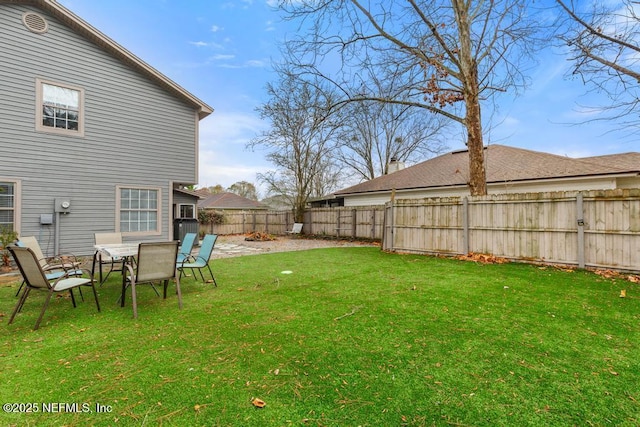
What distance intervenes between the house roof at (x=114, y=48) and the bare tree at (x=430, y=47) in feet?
12.7

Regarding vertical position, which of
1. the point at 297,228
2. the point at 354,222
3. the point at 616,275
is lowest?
the point at 616,275

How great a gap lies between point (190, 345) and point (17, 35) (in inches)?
377

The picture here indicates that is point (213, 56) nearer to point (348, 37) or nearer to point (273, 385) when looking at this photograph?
point (348, 37)

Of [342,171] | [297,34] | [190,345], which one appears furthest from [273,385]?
[342,171]

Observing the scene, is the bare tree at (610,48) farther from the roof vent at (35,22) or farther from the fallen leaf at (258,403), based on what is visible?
the roof vent at (35,22)

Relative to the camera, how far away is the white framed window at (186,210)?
1302 centimetres

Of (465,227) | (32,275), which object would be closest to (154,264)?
(32,275)

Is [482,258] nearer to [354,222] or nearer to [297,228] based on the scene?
[354,222]

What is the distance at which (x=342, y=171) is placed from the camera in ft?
89.7

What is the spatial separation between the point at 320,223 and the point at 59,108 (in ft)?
39.3

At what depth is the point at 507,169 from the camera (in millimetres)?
13281

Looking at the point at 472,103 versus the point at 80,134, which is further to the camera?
the point at 472,103

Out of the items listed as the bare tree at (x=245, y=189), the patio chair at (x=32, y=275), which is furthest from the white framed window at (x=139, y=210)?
the bare tree at (x=245, y=189)

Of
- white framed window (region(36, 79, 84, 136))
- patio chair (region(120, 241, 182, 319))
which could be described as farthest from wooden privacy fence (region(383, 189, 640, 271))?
white framed window (region(36, 79, 84, 136))
